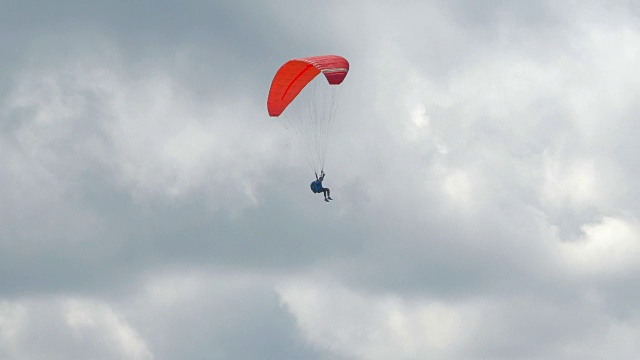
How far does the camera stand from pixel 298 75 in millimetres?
158000

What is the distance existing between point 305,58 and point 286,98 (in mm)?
6725

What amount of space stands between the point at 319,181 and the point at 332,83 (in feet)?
37.3

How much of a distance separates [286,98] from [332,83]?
448 inches

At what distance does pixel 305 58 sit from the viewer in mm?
155250

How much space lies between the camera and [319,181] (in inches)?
6201

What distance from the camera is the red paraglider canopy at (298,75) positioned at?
151500 millimetres

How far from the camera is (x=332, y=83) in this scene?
150 metres

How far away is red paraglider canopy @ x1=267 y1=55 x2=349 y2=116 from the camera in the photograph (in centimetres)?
15150

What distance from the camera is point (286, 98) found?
6329 inches

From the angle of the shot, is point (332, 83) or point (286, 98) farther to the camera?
point (286, 98)
